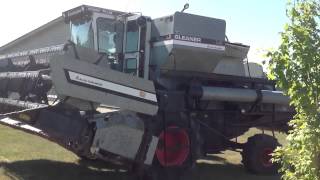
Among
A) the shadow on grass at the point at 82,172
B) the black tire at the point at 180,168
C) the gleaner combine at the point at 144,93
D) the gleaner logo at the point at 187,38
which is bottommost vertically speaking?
the shadow on grass at the point at 82,172

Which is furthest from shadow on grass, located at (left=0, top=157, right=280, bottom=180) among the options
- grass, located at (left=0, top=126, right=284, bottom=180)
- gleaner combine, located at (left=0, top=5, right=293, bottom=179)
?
gleaner combine, located at (left=0, top=5, right=293, bottom=179)

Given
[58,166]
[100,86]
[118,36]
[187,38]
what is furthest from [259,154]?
[100,86]

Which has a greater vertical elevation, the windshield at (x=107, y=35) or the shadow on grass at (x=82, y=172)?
the windshield at (x=107, y=35)

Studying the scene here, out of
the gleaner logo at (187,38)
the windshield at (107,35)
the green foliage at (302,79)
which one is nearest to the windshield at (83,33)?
the windshield at (107,35)

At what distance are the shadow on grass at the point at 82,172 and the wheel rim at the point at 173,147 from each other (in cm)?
40

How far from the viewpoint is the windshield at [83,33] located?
9.23 meters

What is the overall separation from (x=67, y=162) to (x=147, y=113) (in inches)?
115

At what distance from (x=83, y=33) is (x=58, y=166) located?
261cm

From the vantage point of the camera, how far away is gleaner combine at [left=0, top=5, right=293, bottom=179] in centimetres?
742

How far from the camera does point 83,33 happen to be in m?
9.47

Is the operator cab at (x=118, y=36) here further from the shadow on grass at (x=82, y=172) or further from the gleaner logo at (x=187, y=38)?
the shadow on grass at (x=82, y=172)

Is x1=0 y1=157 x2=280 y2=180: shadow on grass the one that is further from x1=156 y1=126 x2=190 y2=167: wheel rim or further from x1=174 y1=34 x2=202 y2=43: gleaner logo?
x1=174 y1=34 x2=202 y2=43: gleaner logo

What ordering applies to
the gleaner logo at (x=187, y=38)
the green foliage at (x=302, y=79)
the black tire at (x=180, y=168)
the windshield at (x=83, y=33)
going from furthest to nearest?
the windshield at (x=83, y=33) → the gleaner logo at (x=187, y=38) → the black tire at (x=180, y=168) → the green foliage at (x=302, y=79)

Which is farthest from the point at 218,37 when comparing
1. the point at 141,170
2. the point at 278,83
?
the point at 278,83
